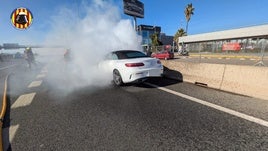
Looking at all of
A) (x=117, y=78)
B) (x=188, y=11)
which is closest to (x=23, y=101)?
(x=117, y=78)

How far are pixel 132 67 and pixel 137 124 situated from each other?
2799 mm

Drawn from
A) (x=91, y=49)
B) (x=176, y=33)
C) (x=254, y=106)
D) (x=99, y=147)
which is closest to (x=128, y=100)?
(x=99, y=147)

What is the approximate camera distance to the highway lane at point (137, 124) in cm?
255

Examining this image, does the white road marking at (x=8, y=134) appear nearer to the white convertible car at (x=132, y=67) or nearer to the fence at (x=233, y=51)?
the white convertible car at (x=132, y=67)

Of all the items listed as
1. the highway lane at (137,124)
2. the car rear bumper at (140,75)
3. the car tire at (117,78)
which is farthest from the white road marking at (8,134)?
the car tire at (117,78)

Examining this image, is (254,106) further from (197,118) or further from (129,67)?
(129,67)

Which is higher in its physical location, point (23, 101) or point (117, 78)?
point (117, 78)

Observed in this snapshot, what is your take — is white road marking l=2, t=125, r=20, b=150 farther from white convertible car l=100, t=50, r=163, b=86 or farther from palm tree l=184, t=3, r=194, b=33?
palm tree l=184, t=3, r=194, b=33

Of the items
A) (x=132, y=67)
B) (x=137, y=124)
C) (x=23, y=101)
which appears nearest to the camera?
(x=137, y=124)

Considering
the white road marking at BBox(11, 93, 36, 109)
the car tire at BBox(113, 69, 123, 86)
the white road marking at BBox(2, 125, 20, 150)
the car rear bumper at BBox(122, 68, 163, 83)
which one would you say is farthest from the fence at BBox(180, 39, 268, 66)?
the white road marking at BBox(2, 125, 20, 150)

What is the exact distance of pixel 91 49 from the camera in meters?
11.6

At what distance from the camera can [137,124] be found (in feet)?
10.5

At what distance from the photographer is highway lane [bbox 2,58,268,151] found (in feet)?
8.38

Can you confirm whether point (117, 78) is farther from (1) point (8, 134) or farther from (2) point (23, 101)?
(1) point (8, 134)
